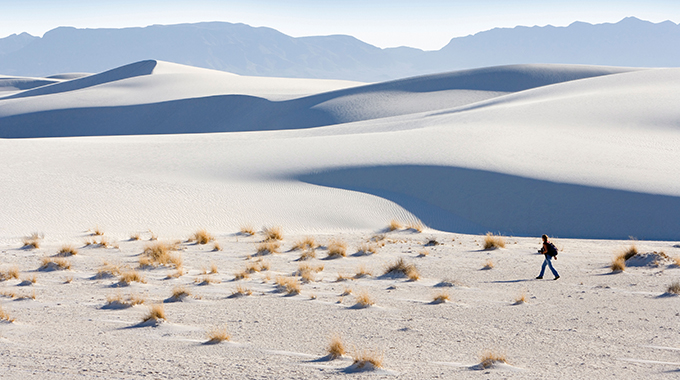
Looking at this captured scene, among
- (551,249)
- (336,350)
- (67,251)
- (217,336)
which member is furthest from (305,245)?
(336,350)

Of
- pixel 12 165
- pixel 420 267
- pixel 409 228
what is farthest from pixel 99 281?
pixel 12 165

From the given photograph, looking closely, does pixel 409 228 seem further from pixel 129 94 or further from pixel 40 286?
pixel 129 94

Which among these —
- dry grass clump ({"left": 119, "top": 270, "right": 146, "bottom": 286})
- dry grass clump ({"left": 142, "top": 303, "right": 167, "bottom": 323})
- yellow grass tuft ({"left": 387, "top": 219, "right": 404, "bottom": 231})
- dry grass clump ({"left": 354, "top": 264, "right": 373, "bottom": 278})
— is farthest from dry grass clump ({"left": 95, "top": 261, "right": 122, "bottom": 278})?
yellow grass tuft ({"left": 387, "top": 219, "right": 404, "bottom": 231})

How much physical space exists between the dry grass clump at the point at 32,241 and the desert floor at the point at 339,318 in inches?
6.9

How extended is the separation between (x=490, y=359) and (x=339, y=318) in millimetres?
2251

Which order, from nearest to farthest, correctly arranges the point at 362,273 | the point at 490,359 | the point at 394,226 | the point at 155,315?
1. the point at 490,359
2. the point at 155,315
3. the point at 362,273
4. the point at 394,226

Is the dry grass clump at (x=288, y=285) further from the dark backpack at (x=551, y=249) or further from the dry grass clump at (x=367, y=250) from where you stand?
the dark backpack at (x=551, y=249)

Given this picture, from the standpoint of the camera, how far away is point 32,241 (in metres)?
12.0

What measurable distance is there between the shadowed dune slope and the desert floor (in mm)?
41774

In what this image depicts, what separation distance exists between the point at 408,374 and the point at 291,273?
4942 mm

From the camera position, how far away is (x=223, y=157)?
22.1 meters

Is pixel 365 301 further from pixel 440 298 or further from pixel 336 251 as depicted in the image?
pixel 336 251

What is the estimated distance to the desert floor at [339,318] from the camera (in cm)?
565

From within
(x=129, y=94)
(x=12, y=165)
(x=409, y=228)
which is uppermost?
(x=129, y=94)
